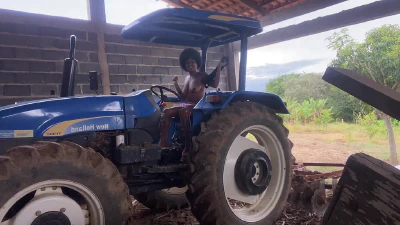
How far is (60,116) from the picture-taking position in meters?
2.15

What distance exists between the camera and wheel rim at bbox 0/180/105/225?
1.74 meters

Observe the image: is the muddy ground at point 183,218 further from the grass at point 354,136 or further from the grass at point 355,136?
the grass at point 355,136

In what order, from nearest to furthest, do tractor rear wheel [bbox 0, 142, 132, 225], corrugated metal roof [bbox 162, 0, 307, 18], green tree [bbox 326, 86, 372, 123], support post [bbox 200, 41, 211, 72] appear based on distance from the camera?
tractor rear wheel [bbox 0, 142, 132, 225] < support post [bbox 200, 41, 211, 72] < corrugated metal roof [bbox 162, 0, 307, 18] < green tree [bbox 326, 86, 372, 123]

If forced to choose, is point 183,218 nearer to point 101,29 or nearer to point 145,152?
point 145,152

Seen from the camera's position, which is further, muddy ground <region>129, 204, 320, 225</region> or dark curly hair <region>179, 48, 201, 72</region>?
dark curly hair <region>179, 48, 201, 72</region>

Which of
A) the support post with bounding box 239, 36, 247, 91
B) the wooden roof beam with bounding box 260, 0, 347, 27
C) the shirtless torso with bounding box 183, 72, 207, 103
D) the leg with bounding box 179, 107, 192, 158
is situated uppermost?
the wooden roof beam with bounding box 260, 0, 347, 27

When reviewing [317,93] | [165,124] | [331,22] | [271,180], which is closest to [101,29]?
[165,124]

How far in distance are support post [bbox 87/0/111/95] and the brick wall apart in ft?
0.26

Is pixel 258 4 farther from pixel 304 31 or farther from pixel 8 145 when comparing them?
pixel 8 145

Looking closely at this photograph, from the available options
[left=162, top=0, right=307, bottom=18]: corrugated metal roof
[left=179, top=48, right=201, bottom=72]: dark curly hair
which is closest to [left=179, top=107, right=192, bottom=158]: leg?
[left=179, top=48, right=201, bottom=72]: dark curly hair

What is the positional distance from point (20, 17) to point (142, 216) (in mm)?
3440

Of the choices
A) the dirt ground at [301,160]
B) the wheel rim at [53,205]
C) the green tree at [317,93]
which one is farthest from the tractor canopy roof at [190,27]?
A: the green tree at [317,93]

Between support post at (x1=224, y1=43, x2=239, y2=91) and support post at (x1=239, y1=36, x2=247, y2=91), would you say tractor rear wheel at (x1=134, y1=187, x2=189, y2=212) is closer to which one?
support post at (x1=239, y1=36, x2=247, y2=91)

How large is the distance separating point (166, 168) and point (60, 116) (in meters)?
0.84
